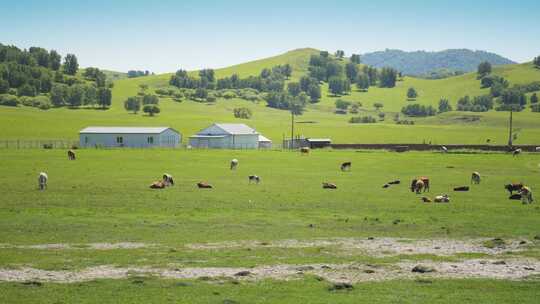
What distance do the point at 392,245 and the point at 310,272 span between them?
5566 millimetres

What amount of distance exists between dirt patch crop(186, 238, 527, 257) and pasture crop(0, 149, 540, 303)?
0.67ft

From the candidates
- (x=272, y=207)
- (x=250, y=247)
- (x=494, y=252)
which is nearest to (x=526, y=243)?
(x=494, y=252)

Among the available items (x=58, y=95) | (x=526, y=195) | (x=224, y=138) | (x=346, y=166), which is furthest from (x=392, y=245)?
(x=58, y=95)

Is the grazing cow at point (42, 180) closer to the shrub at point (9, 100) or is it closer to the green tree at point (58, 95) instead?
the shrub at point (9, 100)

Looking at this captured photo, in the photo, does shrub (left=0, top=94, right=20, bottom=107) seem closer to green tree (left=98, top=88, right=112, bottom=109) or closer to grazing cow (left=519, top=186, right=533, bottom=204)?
green tree (left=98, top=88, right=112, bottom=109)

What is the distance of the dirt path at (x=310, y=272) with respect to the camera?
18578 mm

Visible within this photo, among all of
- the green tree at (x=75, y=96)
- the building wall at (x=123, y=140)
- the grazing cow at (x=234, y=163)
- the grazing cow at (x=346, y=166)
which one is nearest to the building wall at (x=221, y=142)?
the building wall at (x=123, y=140)

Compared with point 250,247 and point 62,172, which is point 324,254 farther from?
point 62,172

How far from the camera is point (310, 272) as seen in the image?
64.0 feet

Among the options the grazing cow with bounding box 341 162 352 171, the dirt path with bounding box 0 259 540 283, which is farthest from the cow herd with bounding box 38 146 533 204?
the dirt path with bounding box 0 259 540 283

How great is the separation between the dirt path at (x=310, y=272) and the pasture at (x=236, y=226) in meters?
0.46

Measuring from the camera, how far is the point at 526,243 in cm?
2450

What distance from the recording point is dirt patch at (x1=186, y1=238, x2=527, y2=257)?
75.4 ft

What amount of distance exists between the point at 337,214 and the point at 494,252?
33.0 ft
